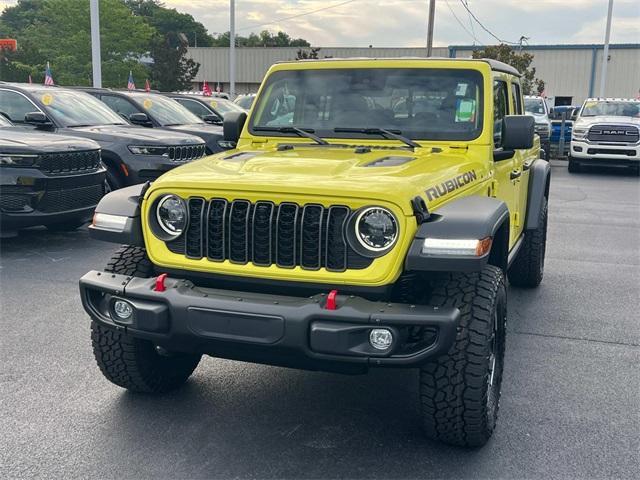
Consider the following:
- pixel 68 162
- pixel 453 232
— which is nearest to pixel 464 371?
pixel 453 232

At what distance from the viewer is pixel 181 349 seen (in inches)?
128

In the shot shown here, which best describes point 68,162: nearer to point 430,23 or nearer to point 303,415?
point 303,415

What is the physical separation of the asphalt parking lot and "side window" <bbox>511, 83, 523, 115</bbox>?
163cm

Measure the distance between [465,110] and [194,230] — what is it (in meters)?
1.99

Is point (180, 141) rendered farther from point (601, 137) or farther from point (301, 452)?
point (601, 137)

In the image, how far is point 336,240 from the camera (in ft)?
10.3

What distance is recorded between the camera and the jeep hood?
3131 millimetres

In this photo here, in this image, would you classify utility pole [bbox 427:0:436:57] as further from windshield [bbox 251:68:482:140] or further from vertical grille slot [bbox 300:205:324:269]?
vertical grille slot [bbox 300:205:324:269]

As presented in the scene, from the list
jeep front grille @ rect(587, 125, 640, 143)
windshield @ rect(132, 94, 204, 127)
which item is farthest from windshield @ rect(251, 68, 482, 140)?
jeep front grille @ rect(587, 125, 640, 143)

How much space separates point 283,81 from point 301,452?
2.52 meters

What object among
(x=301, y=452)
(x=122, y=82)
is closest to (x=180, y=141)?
(x=301, y=452)

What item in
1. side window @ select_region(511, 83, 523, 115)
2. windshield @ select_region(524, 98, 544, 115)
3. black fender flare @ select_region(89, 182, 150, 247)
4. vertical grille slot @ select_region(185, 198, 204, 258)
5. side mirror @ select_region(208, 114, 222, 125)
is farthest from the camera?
windshield @ select_region(524, 98, 544, 115)

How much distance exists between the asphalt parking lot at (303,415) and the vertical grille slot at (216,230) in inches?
36.7

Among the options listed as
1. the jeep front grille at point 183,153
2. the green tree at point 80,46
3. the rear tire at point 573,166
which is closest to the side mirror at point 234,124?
the jeep front grille at point 183,153
